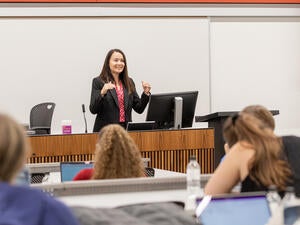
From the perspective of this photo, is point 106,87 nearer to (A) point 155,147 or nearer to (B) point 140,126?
(B) point 140,126

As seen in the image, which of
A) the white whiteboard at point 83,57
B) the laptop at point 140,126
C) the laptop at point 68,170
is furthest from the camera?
the white whiteboard at point 83,57

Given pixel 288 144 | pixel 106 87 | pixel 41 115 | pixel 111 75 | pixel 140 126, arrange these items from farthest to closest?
pixel 41 115, pixel 111 75, pixel 140 126, pixel 106 87, pixel 288 144

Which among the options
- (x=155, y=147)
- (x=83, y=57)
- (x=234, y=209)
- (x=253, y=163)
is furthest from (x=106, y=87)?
(x=234, y=209)

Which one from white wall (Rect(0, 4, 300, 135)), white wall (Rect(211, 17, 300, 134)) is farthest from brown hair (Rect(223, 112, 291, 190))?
white wall (Rect(211, 17, 300, 134))

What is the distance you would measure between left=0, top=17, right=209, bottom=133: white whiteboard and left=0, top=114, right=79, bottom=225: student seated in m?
6.33

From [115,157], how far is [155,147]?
9.24ft

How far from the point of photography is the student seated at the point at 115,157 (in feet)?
11.2

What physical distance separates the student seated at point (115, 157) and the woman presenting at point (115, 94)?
8.92 feet

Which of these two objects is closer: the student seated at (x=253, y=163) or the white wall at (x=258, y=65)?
the student seated at (x=253, y=163)

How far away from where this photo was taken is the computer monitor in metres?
5.94

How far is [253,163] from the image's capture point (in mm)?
2994

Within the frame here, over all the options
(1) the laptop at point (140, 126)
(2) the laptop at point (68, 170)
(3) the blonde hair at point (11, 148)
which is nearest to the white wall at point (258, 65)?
(1) the laptop at point (140, 126)

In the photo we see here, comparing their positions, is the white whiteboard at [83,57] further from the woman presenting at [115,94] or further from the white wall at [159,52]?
the woman presenting at [115,94]

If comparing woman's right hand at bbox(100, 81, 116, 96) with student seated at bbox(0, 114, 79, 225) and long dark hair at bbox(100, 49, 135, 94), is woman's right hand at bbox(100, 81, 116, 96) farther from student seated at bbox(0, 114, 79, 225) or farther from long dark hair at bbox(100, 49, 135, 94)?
student seated at bbox(0, 114, 79, 225)
